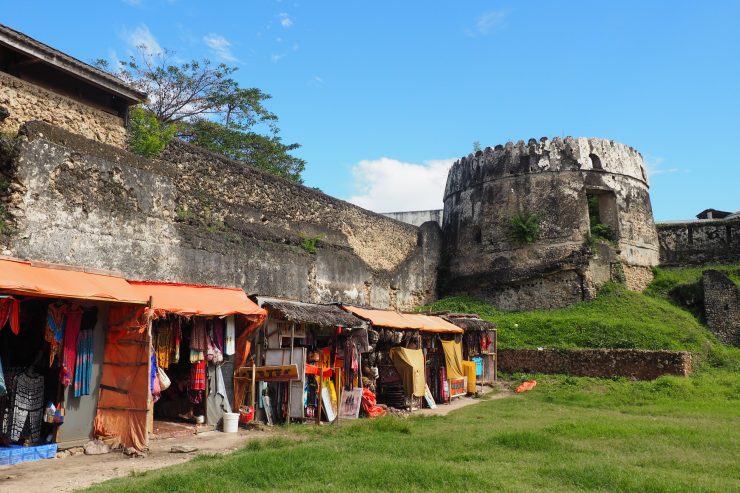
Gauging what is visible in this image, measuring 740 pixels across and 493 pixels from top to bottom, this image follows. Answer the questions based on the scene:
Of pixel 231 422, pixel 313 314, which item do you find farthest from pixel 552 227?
pixel 231 422

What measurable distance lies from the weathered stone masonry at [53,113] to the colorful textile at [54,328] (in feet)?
10.6

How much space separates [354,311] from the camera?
33.6ft

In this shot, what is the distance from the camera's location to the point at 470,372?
13375 millimetres

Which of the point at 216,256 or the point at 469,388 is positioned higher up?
the point at 216,256

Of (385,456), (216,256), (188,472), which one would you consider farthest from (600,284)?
(188,472)

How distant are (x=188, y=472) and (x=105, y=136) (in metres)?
6.30

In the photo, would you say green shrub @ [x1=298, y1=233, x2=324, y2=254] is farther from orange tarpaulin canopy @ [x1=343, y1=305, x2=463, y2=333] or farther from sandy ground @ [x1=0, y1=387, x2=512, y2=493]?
sandy ground @ [x1=0, y1=387, x2=512, y2=493]

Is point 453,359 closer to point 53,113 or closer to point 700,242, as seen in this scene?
point 53,113

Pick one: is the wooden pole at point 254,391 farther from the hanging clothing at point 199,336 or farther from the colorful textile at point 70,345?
the colorful textile at point 70,345

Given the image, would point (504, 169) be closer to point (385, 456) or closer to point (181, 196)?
point (181, 196)

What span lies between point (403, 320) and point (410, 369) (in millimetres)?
901

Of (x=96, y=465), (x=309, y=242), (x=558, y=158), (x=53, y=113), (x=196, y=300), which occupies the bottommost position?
(x=96, y=465)

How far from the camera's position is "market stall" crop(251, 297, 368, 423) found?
871 cm

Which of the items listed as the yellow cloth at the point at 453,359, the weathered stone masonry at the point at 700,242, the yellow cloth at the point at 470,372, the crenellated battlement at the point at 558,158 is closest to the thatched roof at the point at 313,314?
the yellow cloth at the point at 453,359
